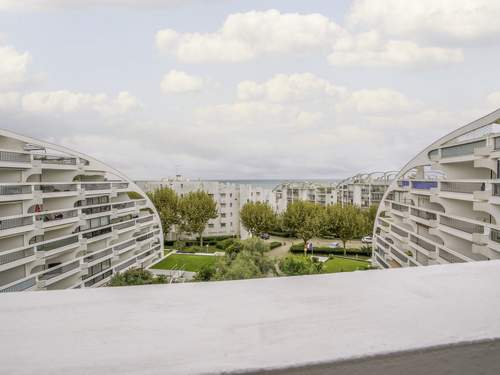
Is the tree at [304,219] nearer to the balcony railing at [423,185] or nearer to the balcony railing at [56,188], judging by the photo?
the balcony railing at [423,185]

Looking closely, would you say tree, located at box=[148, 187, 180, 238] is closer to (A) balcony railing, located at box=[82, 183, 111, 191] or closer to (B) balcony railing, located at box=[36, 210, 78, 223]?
(A) balcony railing, located at box=[82, 183, 111, 191]

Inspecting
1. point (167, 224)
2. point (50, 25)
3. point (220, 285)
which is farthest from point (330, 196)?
Answer: point (220, 285)

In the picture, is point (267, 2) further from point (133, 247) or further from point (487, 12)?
point (133, 247)

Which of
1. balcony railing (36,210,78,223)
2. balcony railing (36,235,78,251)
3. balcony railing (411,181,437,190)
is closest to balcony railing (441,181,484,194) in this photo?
balcony railing (411,181,437,190)

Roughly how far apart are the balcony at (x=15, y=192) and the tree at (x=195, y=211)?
1174 centimetres

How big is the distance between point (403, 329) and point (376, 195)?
2889 cm

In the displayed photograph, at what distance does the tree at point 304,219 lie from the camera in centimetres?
1873

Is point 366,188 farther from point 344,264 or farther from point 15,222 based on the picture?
point 15,222

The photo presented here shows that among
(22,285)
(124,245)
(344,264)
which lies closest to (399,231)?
(344,264)

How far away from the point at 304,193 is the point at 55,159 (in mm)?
24269

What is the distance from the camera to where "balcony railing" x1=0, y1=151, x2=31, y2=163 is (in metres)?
8.65

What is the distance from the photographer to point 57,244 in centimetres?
Result: 1034

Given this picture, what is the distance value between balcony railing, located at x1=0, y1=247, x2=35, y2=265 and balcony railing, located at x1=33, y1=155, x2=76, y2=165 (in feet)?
8.58

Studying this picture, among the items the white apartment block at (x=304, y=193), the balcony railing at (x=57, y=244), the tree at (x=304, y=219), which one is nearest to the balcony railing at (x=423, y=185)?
the tree at (x=304, y=219)
